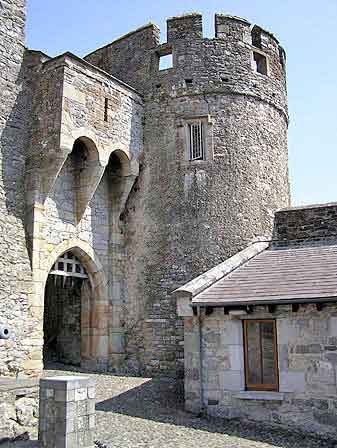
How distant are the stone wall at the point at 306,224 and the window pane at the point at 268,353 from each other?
363 cm

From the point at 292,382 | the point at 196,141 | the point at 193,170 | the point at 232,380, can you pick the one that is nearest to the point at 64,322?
the point at 193,170

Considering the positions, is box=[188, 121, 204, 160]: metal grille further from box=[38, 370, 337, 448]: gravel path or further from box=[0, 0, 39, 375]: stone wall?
box=[38, 370, 337, 448]: gravel path

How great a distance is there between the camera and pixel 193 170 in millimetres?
12266

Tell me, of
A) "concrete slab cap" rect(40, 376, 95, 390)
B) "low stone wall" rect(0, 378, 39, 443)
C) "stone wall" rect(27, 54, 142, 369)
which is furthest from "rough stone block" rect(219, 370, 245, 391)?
"stone wall" rect(27, 54, 142, 369)

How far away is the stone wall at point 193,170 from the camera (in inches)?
464

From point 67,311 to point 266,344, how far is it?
628 cm

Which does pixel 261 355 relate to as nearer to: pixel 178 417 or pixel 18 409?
pixel 178 417

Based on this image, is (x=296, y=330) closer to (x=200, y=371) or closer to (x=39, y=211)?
(x=200, y=371)

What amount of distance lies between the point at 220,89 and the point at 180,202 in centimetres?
304

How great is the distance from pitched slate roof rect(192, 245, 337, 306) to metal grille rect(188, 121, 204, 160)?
Result: 10.5 ft

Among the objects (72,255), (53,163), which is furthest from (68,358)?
(53,163)

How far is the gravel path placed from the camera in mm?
6730

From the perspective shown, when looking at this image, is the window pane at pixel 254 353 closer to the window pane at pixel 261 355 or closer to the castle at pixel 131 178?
the window pane at pixel 261 355

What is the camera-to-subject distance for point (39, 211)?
1054 cm
